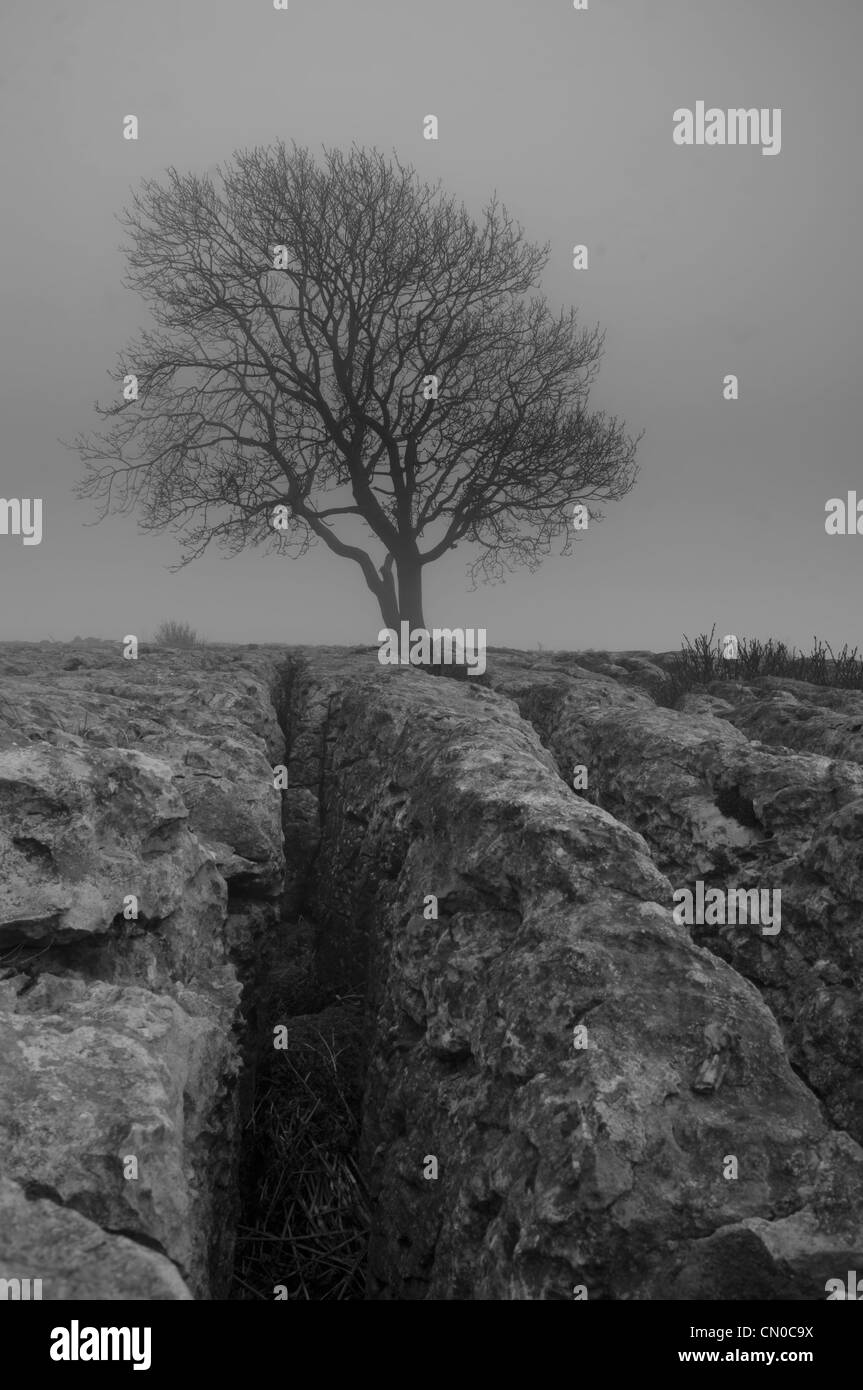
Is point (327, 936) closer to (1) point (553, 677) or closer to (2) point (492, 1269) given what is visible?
(2) point (492, 1269)

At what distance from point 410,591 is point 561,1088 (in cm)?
2584

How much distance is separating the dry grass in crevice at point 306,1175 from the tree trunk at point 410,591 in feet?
77.3

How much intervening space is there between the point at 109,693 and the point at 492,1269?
5.68 meters

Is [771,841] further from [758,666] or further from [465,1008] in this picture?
[758,666]

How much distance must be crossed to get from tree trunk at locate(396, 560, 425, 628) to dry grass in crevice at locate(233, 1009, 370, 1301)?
927 inches

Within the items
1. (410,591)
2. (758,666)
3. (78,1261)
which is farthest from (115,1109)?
(410,591)

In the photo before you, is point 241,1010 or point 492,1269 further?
point 241,1010

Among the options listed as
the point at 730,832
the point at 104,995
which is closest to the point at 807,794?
the point at 730,832

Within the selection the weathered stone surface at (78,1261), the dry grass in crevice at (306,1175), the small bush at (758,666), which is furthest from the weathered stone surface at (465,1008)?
the small bush at (758,666)

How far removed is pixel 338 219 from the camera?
26.5 m

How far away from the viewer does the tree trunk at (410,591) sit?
94.2ft

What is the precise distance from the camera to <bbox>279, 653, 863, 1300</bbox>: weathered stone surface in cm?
299

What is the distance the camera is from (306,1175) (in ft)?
15.2
